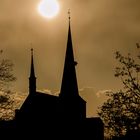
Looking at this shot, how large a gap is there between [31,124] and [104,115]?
41973 millimetres

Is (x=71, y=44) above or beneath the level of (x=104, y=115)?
above

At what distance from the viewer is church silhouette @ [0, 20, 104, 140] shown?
256ft

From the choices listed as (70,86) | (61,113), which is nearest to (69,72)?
(70,86)

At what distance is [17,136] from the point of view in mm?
81188

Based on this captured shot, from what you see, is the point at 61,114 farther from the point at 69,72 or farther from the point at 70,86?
the point at 69,72

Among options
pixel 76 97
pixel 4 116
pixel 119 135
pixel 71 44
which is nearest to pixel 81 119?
pixel 76 97

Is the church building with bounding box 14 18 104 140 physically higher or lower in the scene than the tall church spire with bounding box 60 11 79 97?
lower

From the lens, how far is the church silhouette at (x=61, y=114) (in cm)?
7801

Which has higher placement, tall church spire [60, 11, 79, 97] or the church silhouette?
tall church spire [60, 11, 79, 97]

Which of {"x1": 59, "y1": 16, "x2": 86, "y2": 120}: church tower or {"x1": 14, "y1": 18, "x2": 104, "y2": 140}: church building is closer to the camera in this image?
{"x1": 59, "y1": 16, "x2": 86, "y2": 120}: church tower

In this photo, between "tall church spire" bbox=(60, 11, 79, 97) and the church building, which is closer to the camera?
"tall church spire" bbox=(60, 11, 79, 97)

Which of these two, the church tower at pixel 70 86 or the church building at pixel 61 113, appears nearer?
the church tower at pixel 70 86

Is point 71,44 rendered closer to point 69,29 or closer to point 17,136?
point 69,29

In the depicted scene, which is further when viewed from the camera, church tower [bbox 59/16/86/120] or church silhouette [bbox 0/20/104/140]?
church silhouette [bbox 0/20/104/140]
